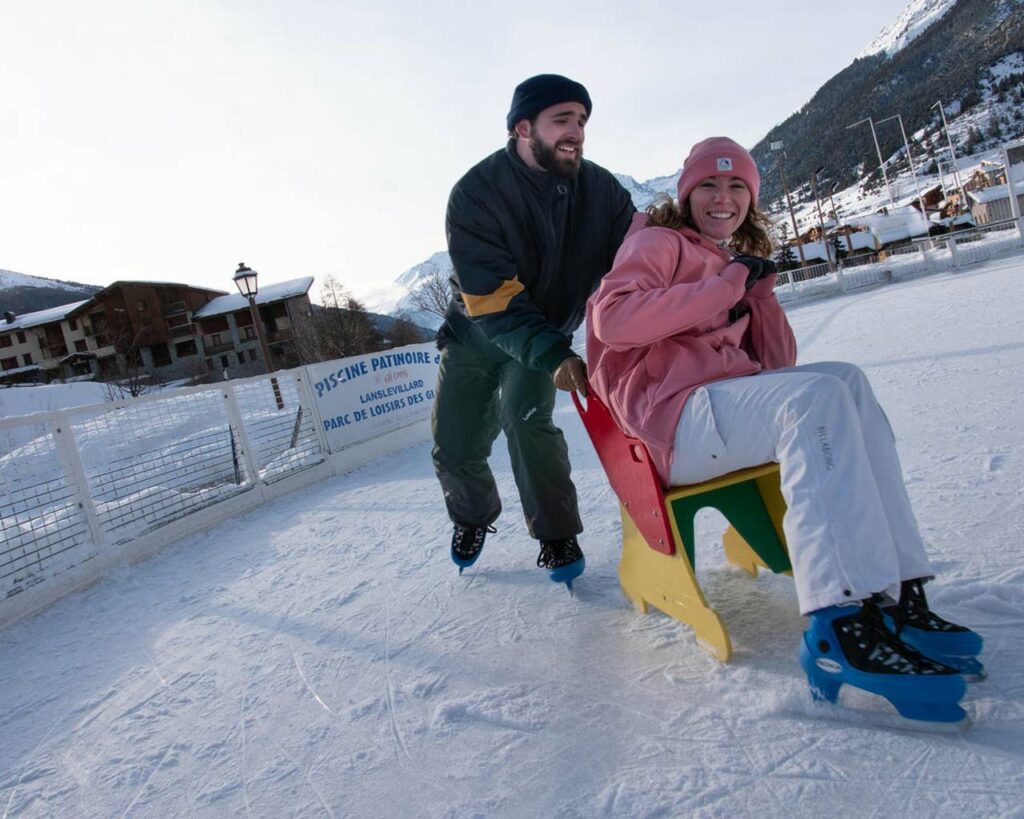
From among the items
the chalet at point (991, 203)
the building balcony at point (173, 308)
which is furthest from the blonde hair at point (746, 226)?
the chalet at point (991, 203)

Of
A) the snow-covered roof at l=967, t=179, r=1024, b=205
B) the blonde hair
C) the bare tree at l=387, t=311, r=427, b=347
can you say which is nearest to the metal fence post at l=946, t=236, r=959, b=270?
the blonde hair

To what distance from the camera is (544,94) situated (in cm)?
249

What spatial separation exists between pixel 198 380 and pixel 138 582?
43908 mm

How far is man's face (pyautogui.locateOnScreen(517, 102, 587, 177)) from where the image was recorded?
251 centimetres

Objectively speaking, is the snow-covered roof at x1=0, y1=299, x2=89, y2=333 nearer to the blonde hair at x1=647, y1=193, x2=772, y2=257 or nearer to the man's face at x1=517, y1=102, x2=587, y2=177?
the man's face at x1=517, y1=102, x2=587, y2=177

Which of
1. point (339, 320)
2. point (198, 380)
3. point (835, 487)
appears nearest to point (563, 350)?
point (835, 487)

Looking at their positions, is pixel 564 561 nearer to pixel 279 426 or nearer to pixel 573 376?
pixel 573 376

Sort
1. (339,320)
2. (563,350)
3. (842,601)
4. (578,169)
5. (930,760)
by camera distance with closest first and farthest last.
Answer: (930,760) → (842,601) → (563,350) → (578,169) → (339,320)

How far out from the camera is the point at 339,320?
139ft

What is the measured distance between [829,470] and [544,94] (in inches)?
63.0

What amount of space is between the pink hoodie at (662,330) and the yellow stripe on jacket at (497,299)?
0.52m

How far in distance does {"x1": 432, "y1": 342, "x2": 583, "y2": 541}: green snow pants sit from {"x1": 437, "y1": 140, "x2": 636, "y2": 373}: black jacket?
31 cm

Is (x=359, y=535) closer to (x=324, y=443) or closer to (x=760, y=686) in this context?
(x=760, y=686)

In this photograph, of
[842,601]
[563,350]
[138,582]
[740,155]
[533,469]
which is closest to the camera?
[842,601]
